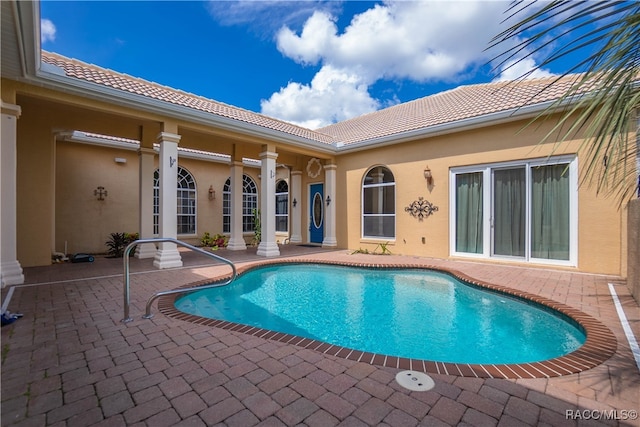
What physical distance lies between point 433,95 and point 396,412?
1496cm

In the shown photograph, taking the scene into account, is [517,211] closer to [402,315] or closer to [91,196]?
[402,315]

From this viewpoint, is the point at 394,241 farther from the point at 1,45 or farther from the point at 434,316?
the point at 1,45

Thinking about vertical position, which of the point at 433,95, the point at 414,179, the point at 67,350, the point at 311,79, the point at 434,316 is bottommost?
the point at 434,316

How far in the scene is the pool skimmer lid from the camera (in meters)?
2.29

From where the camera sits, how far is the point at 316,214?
12977 mm

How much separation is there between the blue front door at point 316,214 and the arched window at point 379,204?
Result: 90.1 inches

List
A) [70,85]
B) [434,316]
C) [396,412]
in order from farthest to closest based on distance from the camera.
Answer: [70,85], [434,316], [396,412]

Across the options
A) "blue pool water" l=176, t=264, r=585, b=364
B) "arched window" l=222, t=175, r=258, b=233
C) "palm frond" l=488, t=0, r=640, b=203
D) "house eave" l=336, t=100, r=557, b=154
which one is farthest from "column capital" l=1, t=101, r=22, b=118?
"arched window" l=222, t=175, r=258, b=233

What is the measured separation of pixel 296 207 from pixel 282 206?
4.67 feet

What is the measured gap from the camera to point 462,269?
23.7 feet

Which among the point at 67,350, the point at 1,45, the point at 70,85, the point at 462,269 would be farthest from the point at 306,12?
the point at 67,350

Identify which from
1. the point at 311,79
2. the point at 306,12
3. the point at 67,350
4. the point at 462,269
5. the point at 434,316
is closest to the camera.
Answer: the point at 67,350

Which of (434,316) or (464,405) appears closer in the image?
(464,405)

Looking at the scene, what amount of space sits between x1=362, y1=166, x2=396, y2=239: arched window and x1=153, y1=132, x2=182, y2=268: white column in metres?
6.55
